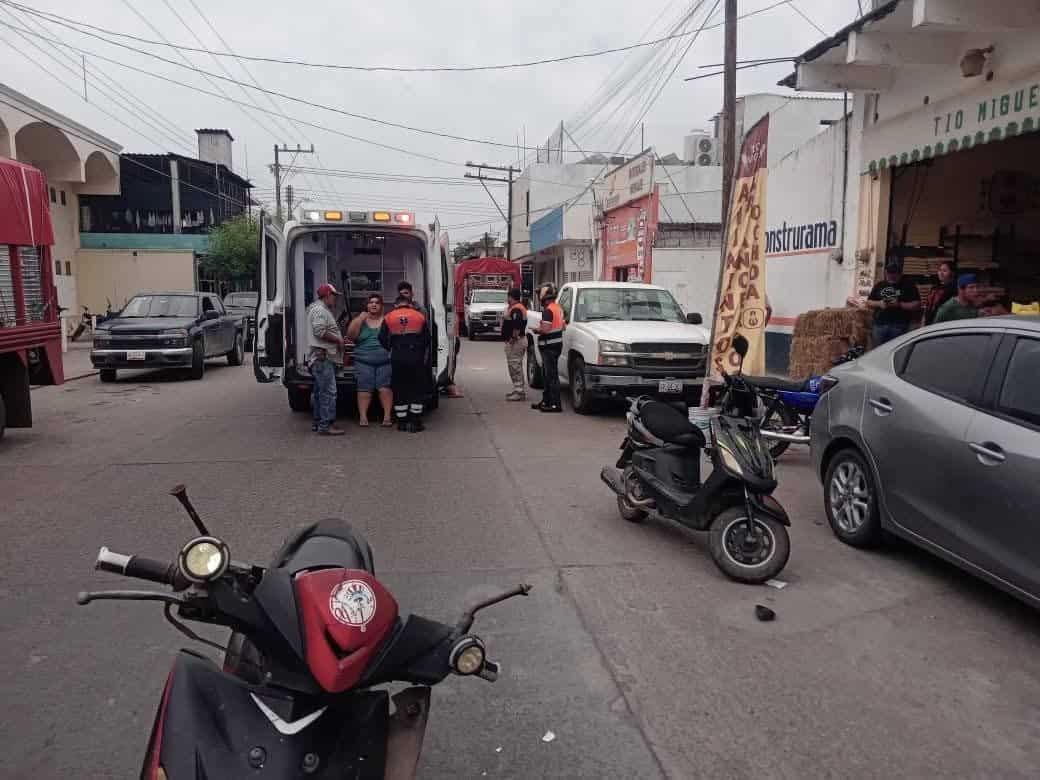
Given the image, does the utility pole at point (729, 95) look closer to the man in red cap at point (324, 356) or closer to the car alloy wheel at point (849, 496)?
the man in red cap at point (324, 356)

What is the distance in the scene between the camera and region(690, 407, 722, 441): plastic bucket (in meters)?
6.00

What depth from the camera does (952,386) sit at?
16.4ft

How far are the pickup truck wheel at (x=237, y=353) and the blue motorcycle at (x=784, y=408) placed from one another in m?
14.2

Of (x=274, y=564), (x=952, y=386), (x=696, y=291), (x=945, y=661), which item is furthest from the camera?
(x=696, y=291)

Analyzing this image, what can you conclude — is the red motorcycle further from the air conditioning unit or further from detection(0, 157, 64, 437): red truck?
the air conditioning unit

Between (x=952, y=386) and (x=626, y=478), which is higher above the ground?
(x=952, y=386)

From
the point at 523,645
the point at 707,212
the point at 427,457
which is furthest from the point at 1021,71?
the point at 707,212

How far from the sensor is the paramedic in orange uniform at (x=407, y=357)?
10.0 meters

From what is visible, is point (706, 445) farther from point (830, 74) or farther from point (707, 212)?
point (707, 212)

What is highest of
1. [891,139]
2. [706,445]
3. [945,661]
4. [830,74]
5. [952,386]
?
[830,74]

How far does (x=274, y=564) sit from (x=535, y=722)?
1.37m

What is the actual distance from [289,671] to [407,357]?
→ 318 inches

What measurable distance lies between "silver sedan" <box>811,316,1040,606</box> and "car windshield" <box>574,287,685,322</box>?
6.49 m

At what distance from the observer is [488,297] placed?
29.3 meters
